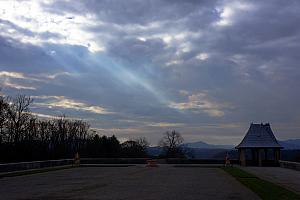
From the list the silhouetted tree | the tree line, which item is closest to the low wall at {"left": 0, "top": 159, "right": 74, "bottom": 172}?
the tree line

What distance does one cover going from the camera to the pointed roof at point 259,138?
1991 inches

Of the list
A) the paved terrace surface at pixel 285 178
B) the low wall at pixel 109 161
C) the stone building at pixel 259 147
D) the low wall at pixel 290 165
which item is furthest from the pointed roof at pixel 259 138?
the paved terrace surface at pixel 285 178

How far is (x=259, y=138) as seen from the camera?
51656 millimetres

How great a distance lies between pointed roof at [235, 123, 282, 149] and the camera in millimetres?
50578

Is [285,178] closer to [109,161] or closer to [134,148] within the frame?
[109,161]

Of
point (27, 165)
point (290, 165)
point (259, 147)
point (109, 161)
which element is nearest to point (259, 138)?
point (259, 147)

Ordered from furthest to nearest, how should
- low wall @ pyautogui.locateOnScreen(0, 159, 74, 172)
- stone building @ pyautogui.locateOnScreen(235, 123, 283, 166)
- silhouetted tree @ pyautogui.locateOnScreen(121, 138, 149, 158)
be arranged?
silhouetted tree @ pyautogui.locateOnScreen(121, 138, 149, 158)
stone building @ pyautogui.locateOnScreen(235, 123, 283, 166)
low wall @ pyautogui.locateOnScreen(0, 159, 74, 172)

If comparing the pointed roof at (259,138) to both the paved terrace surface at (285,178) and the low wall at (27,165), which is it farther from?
the low wall at (27,165)

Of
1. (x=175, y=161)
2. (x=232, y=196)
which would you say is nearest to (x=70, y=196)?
(x=232, y=196)

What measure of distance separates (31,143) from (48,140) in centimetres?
1377

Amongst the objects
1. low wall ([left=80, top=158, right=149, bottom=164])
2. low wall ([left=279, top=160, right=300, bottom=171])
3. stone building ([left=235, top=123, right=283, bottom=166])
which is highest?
stone building ([left=235, top=123, right=283, bottom=166])

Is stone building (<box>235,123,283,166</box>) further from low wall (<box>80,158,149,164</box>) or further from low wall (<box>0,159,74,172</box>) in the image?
low wall (<box>0,159,74,172</box>)

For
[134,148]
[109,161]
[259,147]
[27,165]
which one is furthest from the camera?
[134,148]

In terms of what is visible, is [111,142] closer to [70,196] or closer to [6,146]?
[6,146]
